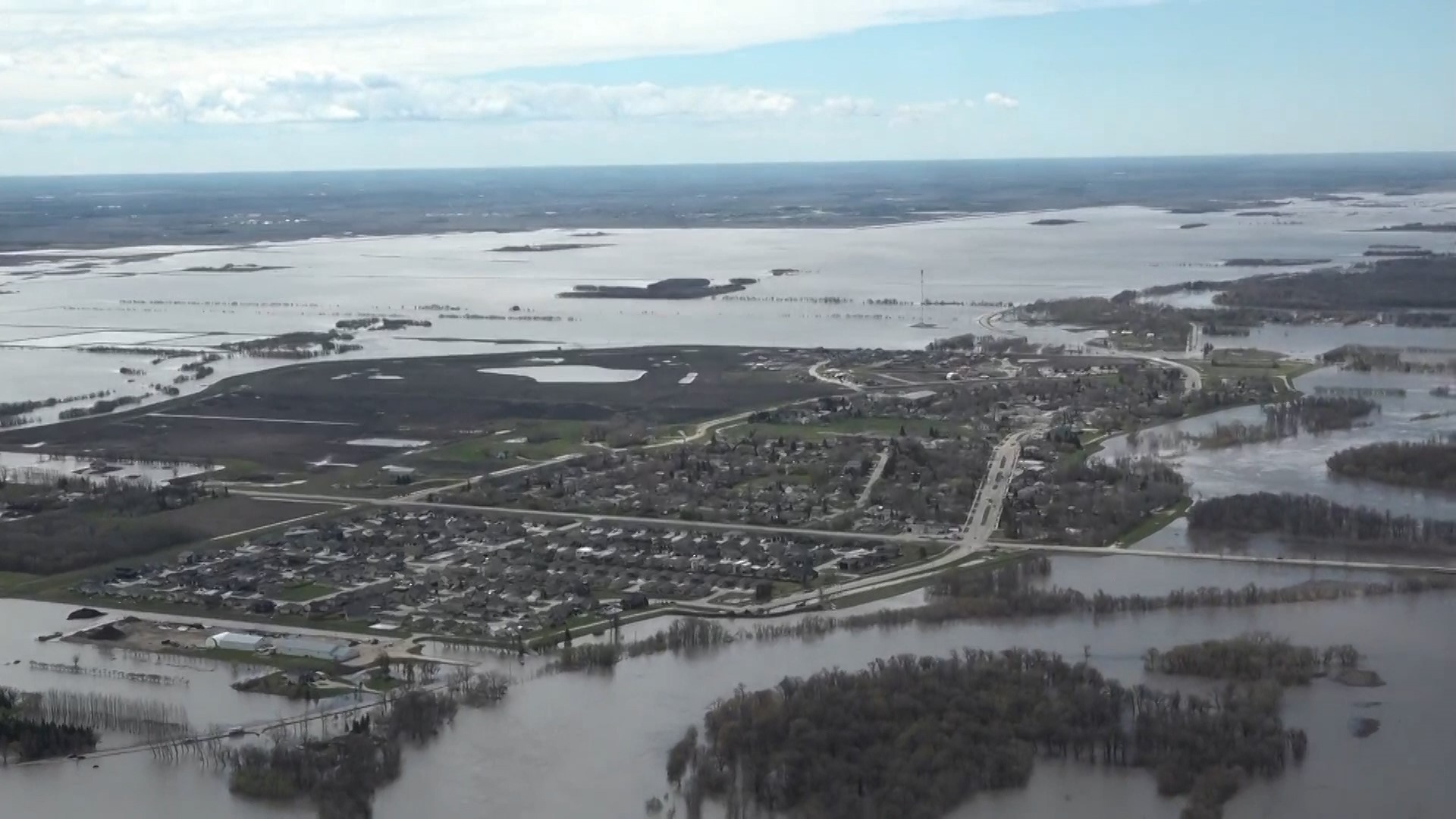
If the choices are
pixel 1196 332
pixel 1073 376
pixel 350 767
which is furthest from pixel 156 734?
pixel 1196 332

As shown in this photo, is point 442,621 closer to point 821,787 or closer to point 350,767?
point 350,767

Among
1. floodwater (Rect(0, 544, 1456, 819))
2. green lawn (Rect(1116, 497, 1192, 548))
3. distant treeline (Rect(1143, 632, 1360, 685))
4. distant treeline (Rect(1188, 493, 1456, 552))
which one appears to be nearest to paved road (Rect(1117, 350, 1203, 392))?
green lawn (Rect(1116, 497, 1192, 548))

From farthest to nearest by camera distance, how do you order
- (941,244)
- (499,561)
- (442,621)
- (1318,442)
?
1. (941,244)
2. (1318,442)
3. (499,561)
4. (442,621)

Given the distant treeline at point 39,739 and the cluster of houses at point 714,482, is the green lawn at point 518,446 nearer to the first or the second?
the cluster of houses at point 714,482

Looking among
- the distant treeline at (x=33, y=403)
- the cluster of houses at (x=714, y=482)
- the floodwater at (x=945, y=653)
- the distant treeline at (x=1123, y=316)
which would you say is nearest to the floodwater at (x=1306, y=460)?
the floodwater at (x=945, y=653)

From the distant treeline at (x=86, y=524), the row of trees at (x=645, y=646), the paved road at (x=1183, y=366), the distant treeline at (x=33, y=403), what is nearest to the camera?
the row of trees at (x=645, y=646)

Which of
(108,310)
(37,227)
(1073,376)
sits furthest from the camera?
(37,227)

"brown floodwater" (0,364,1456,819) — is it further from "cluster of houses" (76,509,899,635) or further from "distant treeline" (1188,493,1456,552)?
"distant treeline" (1188,493,1456,552)
